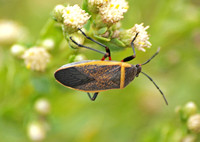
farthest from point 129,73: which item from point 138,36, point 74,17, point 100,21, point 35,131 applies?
point 35,131

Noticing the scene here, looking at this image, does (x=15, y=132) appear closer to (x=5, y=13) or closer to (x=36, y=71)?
(x=36, y=71)

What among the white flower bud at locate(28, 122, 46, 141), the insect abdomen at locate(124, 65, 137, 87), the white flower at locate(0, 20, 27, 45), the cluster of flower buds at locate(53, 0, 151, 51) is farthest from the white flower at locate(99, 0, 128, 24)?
the white flower at locate(0, 20, 27, 45)

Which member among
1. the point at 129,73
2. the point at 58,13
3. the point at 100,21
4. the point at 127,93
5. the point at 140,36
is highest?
the point at 140,36

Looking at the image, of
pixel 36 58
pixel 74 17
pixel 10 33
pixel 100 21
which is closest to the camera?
pixel 74 17

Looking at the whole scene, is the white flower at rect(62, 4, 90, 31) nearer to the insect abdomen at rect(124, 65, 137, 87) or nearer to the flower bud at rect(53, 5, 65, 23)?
the flower bud at rect(53, 5, 65, 23)

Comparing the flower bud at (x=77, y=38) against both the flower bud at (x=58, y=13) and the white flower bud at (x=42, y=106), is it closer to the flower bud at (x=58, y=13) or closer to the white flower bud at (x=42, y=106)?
the flower bud at (x=58, y=13)

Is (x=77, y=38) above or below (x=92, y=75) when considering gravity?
above

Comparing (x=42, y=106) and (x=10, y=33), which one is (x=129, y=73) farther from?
(x=10, y=33)
